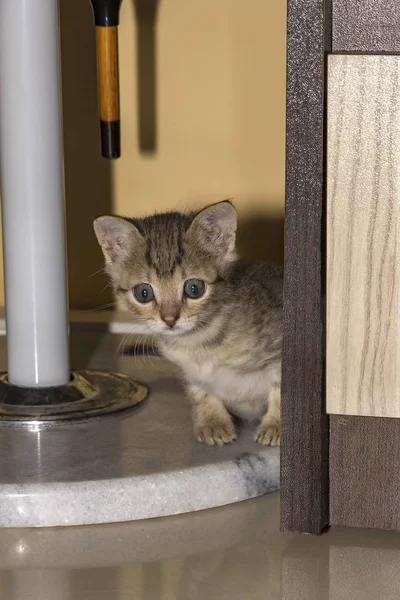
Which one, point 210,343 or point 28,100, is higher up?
point 28,100

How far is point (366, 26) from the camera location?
1205 millimetres

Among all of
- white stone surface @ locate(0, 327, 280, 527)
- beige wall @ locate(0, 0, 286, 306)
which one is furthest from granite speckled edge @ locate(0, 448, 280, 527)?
beige wall @ locate(0, 0, 286, 306)

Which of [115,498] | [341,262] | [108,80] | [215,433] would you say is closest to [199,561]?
[115,498]

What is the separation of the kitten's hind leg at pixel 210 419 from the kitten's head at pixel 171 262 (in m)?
0.12

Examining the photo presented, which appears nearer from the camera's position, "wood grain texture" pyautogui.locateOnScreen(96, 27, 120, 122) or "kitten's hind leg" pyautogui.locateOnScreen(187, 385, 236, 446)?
"kitten's hind leg" pyautogui.locateOnScreen(187, 385, 236, 446)

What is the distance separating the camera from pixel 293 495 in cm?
132

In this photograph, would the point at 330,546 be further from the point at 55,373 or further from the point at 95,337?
the point at 95,337

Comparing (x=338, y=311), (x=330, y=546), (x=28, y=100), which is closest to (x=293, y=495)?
(x=330, y=546)

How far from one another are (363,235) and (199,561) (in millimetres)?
427

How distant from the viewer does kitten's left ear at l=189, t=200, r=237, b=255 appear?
5.18 feet

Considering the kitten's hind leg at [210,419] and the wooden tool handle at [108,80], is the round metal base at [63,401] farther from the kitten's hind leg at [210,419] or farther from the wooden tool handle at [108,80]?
the wooden tool handle at [108,80]

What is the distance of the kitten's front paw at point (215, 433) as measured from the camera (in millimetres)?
1530

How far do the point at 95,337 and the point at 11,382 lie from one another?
491 mm

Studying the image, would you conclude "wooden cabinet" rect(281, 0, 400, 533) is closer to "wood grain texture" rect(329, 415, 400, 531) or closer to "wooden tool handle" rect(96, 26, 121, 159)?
"wood grain texture" rect(329, 415, 400, 531)
